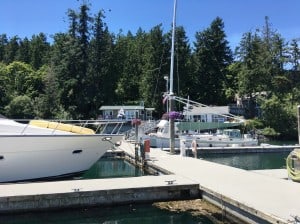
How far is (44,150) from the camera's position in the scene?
1595cm

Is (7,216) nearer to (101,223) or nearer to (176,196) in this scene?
(101,223)

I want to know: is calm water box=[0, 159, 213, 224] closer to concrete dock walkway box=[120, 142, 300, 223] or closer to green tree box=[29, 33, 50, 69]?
concrete dock walkway box=[120, 142, 300, 223]

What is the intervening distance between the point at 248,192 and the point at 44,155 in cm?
781

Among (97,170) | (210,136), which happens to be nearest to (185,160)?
(97,170)

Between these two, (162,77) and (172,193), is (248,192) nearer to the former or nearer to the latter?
(172,193)

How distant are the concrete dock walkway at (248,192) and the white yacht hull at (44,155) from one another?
320 cm

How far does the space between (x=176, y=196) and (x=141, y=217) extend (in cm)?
165

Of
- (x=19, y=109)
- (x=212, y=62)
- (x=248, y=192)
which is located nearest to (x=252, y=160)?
(x=248, y=192)

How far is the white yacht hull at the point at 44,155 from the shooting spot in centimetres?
1538

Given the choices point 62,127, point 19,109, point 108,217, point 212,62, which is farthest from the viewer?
point 212,62

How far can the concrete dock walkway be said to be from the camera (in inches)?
376

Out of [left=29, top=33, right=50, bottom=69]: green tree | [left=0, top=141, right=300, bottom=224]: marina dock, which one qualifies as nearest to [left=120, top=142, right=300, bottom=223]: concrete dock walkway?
[left=0, top=141, right=300, bottom=224]: marina dock

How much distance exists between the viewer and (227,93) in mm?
61969

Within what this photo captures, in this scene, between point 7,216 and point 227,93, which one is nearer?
point 7,216
